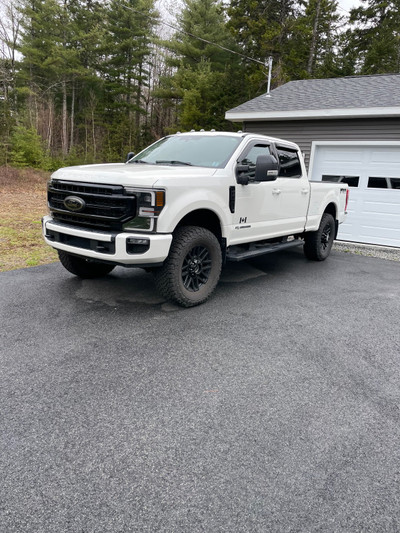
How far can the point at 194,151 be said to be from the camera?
5.07 m

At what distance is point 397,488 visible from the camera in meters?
1.98

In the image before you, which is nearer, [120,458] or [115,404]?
[120,458]

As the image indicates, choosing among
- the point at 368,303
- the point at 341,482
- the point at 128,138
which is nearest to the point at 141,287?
the point at 368,303

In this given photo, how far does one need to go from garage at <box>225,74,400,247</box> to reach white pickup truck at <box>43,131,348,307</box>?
416cm

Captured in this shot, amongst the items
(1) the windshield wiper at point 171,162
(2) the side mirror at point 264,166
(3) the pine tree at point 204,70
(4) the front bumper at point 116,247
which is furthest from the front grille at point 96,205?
(3) the pine tree at point 204,70

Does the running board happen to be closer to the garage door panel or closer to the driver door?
the driver door

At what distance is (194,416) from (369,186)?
28.4 feet

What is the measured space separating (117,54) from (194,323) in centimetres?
3061

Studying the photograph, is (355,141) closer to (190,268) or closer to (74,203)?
(190,268)

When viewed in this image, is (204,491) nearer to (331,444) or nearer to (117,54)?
(331,444)

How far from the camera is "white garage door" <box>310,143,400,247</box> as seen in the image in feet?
30.0

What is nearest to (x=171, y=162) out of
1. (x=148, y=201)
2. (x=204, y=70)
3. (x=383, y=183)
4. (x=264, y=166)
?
(x=264, y=166)

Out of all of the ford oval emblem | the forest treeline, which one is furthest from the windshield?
the forest treeline

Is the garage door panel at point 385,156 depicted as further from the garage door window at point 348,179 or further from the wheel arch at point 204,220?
the wheel arch at point 204,220
